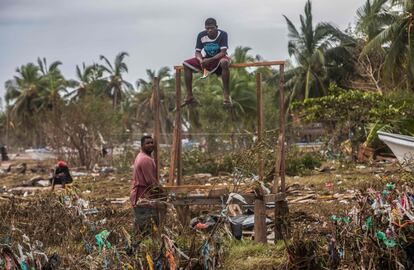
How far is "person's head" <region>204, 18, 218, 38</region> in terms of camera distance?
8.26 m

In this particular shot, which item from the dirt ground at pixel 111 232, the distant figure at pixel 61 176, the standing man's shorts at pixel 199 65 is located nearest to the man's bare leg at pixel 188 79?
the standing man's shorts at pixel 199 65

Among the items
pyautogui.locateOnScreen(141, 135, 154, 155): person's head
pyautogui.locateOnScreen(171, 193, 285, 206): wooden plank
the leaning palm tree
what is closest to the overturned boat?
pyautogui.locateOnScreen(171, 193, 285, 206): wooden plank

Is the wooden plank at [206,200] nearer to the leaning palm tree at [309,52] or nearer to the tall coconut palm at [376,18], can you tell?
the tall coconut palm at [376,18]

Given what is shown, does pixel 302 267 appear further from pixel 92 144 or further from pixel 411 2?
pixel 92 144

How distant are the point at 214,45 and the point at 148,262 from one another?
11.8ft

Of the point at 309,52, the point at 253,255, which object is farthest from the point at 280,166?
the point at 309,52

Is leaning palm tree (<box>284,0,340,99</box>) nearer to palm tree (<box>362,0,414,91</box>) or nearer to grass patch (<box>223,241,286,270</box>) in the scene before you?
palm tree (<box>362,0,414,91</box>)

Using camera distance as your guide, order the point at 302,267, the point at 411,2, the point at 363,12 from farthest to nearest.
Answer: the point at 363,12 < the point at 411,2 < the point at 302,267

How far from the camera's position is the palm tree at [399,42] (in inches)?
806

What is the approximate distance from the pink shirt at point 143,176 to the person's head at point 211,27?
66.4 inches

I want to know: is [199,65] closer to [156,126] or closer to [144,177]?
[156,126]

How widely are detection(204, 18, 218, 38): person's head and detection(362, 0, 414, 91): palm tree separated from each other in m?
13.1

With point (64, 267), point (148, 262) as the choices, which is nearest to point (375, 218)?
point (148, 262)

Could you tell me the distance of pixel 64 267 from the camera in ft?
18.6
